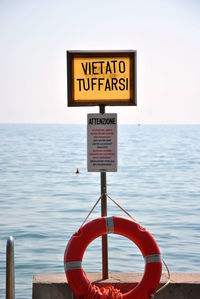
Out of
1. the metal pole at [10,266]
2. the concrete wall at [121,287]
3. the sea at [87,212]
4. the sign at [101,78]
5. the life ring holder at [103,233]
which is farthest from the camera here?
the sea at [87,212]

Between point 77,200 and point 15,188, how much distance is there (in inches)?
191

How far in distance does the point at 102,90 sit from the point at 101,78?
0.09m

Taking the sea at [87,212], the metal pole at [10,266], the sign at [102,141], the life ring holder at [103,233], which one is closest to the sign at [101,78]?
the sign at [102,141]

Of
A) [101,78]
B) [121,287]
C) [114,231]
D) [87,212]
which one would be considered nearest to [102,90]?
[101,78]

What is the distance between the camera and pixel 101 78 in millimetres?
6473

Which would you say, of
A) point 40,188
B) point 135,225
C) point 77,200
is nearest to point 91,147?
point 135,225

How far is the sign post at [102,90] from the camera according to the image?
6.46 m

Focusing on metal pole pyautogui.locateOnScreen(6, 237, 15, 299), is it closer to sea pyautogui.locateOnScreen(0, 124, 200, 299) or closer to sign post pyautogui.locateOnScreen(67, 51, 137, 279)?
sign post pyautogui.locateOnScreen(67, 51, 137, 279)

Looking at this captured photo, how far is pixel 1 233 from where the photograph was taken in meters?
16.9

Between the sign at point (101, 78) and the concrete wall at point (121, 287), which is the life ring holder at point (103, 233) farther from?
the sign at point (101, 78)

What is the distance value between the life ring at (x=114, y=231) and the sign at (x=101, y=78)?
3.05 ft

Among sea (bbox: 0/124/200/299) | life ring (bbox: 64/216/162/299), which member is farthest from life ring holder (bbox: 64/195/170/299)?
sea (bbox: 0/124/200/299)

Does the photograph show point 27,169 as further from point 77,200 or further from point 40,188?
point 77,200

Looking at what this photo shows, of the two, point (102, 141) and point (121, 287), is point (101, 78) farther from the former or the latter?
point (121, 287)
